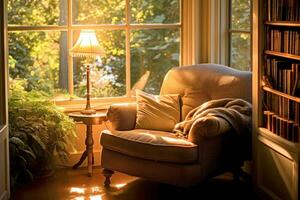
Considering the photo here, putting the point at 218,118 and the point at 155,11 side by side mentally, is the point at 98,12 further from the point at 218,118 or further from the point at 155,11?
the point at 218,118

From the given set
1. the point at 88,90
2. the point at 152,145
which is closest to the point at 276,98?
the point at 152,145

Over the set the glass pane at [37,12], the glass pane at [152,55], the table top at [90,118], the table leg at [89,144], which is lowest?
the table leg at [89,144]

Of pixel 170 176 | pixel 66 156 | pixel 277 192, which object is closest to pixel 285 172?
pixel 277 192

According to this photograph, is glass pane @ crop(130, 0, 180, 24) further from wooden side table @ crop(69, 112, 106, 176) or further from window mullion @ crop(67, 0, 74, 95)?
wooden side table @ crop(69, 112, 106, 176)

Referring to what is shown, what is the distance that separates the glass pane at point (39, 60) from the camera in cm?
529

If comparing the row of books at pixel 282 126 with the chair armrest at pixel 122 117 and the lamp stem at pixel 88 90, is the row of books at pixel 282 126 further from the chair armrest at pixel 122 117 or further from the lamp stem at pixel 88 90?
the lamp stem at pixel 88 90

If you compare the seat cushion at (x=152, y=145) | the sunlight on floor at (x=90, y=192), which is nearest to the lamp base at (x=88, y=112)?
the seat cushion at (x=152, y=145)

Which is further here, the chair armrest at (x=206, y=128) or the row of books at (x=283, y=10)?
the chair armrest at (x=206, y=128)

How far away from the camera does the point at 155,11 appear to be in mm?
5723

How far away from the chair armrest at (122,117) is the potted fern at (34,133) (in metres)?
0.46

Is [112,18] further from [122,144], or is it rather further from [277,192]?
[277,192]

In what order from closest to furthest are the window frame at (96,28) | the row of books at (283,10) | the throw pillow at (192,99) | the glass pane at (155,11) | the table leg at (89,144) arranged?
the row of books at (283,10) < the throw pillow at (192,99) < the table leg at (89,144) < the window frame at (96,28) < the glass pane at (155,11)

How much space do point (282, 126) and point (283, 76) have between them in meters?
0.33

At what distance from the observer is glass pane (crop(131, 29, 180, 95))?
5.70 metres
